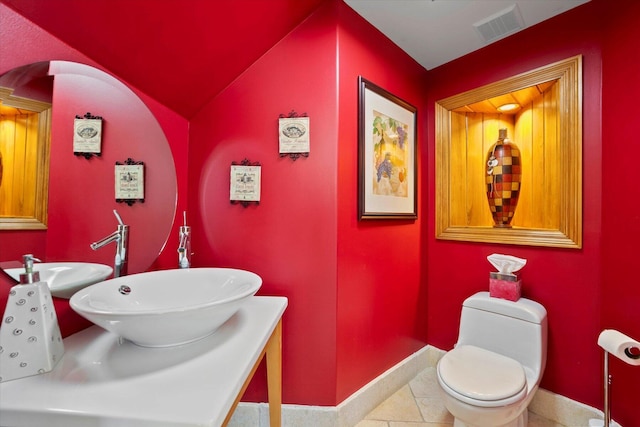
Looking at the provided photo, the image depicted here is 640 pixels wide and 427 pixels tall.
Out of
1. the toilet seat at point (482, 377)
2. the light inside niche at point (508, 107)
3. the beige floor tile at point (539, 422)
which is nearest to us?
the toilet seat at point (482, 377)

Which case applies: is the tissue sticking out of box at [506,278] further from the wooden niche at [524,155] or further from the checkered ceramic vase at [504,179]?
the checkered ceramic vase at [504,179]

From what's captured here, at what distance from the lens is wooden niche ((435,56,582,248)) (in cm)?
149

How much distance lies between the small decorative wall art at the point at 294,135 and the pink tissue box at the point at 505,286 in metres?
1.39

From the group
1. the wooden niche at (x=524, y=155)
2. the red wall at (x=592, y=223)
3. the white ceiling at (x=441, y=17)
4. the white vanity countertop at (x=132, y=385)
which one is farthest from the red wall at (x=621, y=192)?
the white vanity countertop at (x=132, y=385)

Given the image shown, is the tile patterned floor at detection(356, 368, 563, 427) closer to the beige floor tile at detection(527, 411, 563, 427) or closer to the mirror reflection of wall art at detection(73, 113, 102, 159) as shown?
the beige floor tile at detection(527, 411, 563, 427)

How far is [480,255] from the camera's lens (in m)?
1.85

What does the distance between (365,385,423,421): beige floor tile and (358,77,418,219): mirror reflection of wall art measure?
119 cm

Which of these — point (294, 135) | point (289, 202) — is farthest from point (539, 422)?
point (294, 135)

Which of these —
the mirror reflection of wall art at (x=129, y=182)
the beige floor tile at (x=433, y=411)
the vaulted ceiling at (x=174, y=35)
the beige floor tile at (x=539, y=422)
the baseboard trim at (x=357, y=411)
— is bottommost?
the beige floor tile at (x=433, y=411)

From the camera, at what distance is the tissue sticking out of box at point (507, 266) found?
1583mm

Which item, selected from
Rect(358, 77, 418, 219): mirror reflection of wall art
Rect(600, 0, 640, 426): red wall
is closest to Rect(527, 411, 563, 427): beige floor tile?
Rect(600, 0, 640, 426): red wall

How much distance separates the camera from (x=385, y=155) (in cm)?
171

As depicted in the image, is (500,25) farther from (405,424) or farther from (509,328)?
(405,424)

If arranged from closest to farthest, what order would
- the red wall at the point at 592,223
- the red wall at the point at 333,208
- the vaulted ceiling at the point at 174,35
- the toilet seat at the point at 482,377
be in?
1. the vaulted ceiling at the point at 174,35
2. the toilet seat at the point at 482,377
3. the red wall at the point at 592,223
4. the red wall at the point at 333,208
